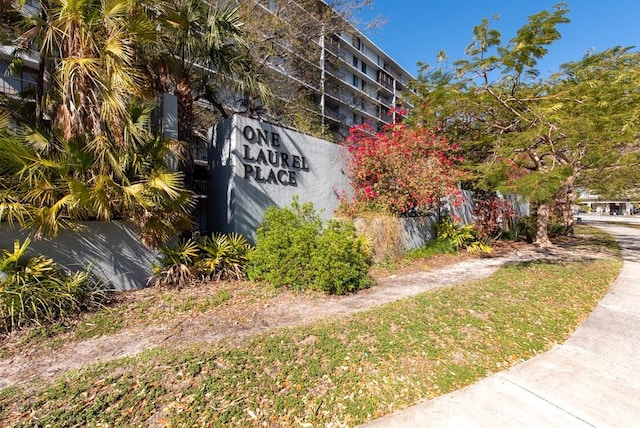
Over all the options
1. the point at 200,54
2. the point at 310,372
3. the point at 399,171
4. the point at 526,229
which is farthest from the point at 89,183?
the point at 526,229

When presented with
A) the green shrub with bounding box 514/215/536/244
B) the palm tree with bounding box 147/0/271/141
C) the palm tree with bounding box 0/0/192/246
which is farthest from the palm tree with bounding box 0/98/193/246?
the green shrub with bounding box 514/215/536/244

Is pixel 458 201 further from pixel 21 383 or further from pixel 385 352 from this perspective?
pixel 21 383

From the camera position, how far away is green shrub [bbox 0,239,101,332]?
3.92 m

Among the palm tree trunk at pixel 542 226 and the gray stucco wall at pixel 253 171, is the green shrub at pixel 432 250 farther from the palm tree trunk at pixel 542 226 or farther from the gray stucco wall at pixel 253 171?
the palm tree trunk at pixel 542 226

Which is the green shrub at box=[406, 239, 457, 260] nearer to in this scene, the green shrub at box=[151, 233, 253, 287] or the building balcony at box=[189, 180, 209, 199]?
the green shrub at box=[151, 233, 253, 287]

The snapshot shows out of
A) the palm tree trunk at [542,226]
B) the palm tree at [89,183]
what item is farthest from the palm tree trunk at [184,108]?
the palm tree trunk at [542,226]

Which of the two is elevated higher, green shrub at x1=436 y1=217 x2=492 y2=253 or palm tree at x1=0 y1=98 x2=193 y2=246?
palm tree at x1=0 y1=98 x2=193 y2=246

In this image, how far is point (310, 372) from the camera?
306 centimetres

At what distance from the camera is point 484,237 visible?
11.5 meters

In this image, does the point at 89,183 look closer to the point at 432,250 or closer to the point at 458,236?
the point at 432,250

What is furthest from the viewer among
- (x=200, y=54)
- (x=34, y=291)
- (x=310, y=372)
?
(x=200, y=54)

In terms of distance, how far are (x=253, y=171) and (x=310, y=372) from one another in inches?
208

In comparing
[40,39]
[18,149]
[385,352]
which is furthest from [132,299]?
[40,39]

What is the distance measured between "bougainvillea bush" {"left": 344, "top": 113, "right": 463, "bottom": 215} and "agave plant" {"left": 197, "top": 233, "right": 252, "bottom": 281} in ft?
14.7
